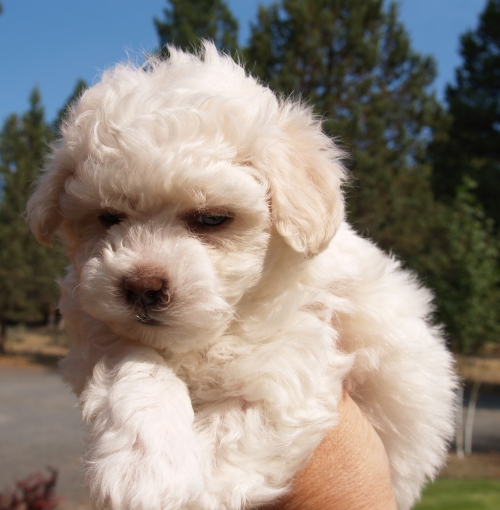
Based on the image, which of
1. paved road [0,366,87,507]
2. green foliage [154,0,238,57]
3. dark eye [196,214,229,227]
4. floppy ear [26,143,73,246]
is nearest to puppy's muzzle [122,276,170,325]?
dark eye [196,214,229,227]

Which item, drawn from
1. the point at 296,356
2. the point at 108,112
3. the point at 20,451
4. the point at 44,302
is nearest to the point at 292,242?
the point at 296,356

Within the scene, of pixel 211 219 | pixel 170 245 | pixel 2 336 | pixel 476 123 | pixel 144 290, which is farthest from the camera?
pixel 2 336

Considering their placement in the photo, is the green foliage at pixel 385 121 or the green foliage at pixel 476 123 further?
the green foliage at pixel 476 123

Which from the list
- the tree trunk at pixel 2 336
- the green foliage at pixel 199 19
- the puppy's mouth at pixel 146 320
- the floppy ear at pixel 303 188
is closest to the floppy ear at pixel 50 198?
the puppy's mouth at pixel 146 320

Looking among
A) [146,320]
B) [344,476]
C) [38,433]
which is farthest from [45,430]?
[146,320]

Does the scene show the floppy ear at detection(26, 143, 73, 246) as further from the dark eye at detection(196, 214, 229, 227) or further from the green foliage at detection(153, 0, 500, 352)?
the green foliage at detection(153, 0, 500, 352)

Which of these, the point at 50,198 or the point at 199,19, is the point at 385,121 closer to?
the point at 199,19

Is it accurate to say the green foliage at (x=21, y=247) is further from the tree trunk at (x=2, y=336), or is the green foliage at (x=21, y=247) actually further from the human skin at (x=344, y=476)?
the human skin at (x=344, y=476)
